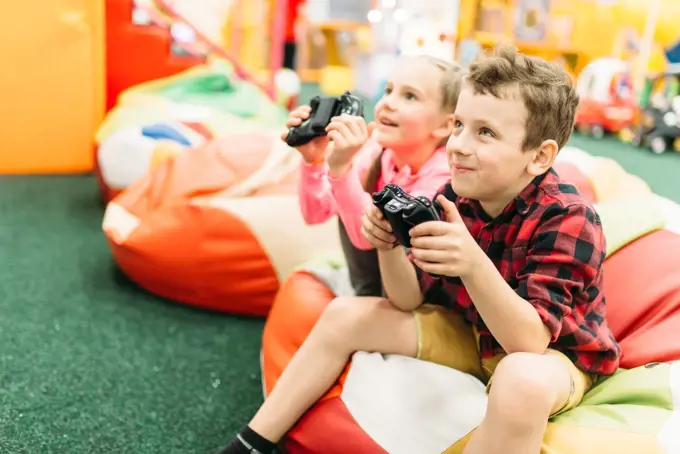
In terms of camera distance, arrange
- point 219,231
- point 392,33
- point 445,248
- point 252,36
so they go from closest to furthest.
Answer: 1. point 445,248
2. point 219,231
3. point 392,33
4. point 252,36

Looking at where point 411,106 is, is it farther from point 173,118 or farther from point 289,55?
point 289,55

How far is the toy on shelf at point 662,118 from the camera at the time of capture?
4707 millimetres

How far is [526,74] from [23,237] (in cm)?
200

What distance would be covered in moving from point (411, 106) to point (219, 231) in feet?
2.45

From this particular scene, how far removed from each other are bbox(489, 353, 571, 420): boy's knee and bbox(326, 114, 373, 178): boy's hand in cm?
47

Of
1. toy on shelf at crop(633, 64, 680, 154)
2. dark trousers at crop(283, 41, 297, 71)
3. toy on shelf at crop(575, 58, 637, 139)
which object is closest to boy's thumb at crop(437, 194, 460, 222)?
toy on shelf at crop(633, 64, 680, 154)

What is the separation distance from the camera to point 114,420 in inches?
56.1

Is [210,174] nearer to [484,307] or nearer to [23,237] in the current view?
[23,237]

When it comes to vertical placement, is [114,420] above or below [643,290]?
below

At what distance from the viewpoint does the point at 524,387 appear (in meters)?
0.93

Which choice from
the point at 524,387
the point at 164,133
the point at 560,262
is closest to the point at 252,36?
the point at 164,133

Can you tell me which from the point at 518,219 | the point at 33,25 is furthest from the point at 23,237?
the point at 518,219

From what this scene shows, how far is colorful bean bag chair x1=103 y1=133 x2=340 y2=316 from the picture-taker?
1.88 m

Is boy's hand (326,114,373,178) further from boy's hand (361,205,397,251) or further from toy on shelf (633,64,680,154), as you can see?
toy on shelf (633,64,680,154)
